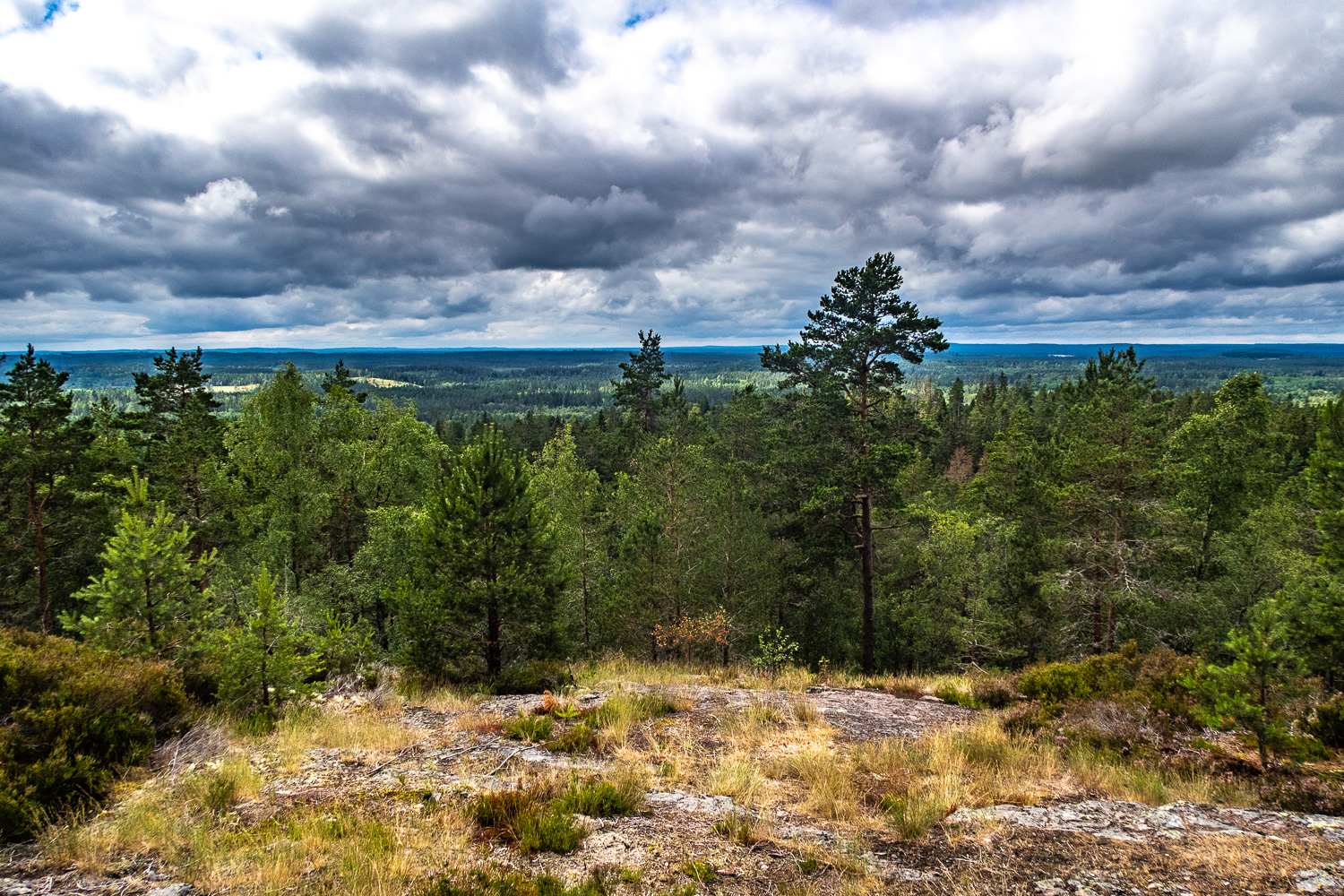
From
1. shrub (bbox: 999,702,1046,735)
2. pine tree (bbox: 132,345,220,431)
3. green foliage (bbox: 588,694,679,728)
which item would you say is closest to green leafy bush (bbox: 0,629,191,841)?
green foliage (bbox: 588,694,679,728)

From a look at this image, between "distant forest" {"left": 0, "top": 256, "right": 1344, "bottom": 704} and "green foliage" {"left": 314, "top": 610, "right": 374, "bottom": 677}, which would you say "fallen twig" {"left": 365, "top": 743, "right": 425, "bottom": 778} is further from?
"distant forest" {"left": 0, "top": 256, "right": 1344, "bottom": 704}

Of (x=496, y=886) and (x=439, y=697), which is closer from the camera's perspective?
(x=496, y=886)

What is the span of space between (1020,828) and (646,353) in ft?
123

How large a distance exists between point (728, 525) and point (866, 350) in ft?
29.0

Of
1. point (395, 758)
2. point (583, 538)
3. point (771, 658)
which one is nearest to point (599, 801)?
point (395, 758)

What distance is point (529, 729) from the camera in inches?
339

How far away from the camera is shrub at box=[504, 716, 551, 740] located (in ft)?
27.9

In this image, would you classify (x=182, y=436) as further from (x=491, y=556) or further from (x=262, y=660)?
(x=262, y=660)

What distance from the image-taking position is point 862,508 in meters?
20.0

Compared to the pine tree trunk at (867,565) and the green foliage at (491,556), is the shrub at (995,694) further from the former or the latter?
the green foliage at (491,556)

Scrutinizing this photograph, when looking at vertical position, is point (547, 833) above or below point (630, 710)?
above

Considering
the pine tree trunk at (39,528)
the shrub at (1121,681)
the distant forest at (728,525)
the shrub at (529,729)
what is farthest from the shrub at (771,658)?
the pine tree trunk at (39,528)

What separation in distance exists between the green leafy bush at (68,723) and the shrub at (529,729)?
13.8 feet

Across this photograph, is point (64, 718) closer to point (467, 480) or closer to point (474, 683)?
point (474, 683)
